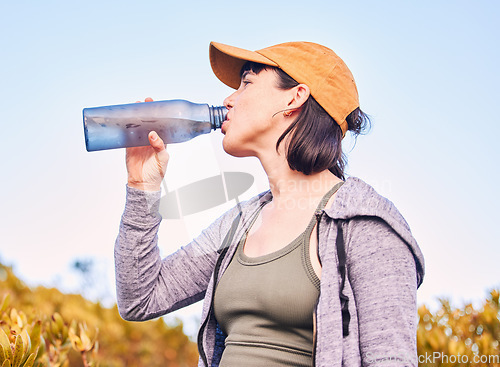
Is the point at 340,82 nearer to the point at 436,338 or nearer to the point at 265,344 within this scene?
the point at 265,344

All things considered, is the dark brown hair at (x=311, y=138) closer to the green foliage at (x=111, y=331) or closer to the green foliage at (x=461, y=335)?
the green foliage at (x=461, y=335)

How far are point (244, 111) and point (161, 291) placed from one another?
0.72m

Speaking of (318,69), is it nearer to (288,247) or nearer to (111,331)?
(288,247)

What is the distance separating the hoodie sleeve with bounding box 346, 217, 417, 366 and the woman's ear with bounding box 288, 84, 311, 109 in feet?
1.67

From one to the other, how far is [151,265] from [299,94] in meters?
0.80

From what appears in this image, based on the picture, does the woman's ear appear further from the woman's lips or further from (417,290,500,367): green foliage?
(417,290,500,367): green foliage

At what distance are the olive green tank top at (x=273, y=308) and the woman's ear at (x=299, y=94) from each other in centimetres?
38

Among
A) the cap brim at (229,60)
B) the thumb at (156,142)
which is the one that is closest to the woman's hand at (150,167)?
the thumb at (156,142)

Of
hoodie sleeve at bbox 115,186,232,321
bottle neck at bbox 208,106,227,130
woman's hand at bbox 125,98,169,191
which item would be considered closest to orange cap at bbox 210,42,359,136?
bottle neck at bbox 208,106,227,130

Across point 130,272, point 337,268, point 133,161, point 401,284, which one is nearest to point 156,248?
point 130,272

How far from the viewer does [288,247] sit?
5.05ft

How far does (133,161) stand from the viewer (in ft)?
6.02

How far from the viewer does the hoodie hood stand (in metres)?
1.40

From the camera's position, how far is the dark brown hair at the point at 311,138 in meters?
1.70
